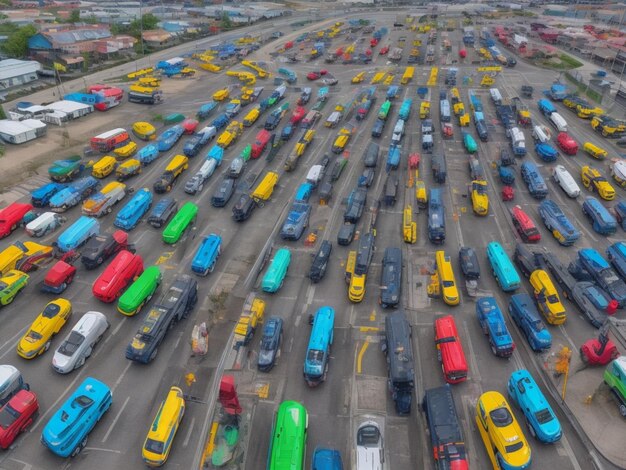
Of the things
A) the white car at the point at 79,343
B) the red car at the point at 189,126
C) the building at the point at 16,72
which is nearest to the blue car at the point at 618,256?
the white car at the point at 79,343

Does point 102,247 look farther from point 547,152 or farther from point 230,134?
point 547,152

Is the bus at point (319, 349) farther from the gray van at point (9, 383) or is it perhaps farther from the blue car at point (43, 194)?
the blue car at point (43, 194)

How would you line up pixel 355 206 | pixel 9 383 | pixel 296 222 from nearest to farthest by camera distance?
pixel 9 383 < pixel 296 222 < pixel 355 206

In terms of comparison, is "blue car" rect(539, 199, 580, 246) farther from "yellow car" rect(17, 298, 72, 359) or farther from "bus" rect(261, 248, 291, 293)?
"yellow car" rect(17, 298, 72, 359)

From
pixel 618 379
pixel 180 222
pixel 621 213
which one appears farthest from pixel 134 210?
pixel 621 213

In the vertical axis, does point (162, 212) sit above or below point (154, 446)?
below

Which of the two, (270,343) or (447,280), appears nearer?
(270,343)
